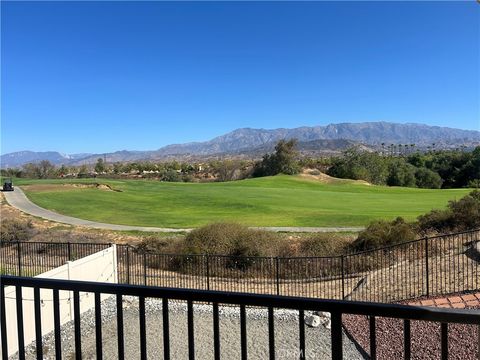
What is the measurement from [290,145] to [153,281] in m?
67.2

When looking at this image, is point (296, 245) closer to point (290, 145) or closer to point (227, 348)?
point (227, 348)

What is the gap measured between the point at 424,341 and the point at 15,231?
23.4 meters

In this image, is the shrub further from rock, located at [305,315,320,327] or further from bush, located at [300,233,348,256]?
rock, located at [305,315,320,327]

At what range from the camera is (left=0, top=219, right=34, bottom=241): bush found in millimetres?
24333

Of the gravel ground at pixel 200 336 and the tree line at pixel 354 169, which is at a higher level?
the tree line at pixel 354 169

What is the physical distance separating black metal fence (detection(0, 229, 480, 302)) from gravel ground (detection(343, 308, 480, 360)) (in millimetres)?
2932

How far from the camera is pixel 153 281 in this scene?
15.8 m

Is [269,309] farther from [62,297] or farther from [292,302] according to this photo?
[62,297]

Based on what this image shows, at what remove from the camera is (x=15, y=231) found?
25.2 m

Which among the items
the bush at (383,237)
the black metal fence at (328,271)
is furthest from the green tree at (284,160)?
the black metal fence at (328,271)

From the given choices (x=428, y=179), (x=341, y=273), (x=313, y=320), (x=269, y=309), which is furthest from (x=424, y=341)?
(x=428, y=179)

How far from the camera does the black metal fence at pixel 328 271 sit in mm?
12133

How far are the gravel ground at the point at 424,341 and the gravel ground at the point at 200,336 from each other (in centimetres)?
58

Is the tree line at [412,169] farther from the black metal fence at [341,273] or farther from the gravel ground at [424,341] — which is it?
the gravel ground at [424,341]
